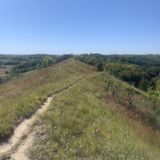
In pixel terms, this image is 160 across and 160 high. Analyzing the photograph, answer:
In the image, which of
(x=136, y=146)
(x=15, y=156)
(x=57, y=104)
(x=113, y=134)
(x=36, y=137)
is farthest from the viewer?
(x=57, y=104)

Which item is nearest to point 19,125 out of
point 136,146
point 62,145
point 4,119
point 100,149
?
point 4,119

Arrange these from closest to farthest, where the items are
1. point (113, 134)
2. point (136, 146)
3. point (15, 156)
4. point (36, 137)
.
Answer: point (15, 156)
point (36, 137)
point (136, 146)
point (113, 134)

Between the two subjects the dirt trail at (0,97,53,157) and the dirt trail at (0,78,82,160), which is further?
the dirt trail at (0,97,53,157)

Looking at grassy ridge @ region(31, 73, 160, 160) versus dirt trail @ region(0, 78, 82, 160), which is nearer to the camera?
dirt trail @ region(0, 78, 82, 160)

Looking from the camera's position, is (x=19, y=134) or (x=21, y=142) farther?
(x=19, y=134)

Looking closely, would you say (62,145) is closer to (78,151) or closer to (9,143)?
(78,151)

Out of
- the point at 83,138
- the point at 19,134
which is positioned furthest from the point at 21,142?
the point at 83,138

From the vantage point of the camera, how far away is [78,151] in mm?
12172

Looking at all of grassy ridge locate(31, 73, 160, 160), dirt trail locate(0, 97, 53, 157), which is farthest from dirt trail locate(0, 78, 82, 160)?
grassy ridge locate(31, 73, 160, 160)

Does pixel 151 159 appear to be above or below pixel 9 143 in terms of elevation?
below

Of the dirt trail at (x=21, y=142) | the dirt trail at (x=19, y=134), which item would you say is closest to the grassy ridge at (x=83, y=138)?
the dirt trail at (x=21, y=142)

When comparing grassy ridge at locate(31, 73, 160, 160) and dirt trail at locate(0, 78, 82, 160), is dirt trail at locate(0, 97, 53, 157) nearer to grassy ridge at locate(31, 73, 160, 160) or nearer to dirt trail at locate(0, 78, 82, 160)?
dirt trail at locate(0, 78, 82, 160)

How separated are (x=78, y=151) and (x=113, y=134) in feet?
13.3

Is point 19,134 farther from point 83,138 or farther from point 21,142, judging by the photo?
point 83,138
